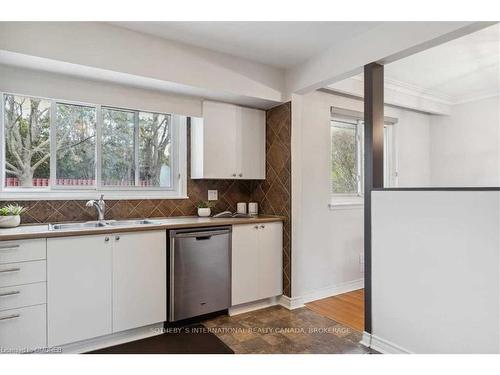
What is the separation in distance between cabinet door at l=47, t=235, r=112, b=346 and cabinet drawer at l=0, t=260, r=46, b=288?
5 cm

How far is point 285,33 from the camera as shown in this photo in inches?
97.4

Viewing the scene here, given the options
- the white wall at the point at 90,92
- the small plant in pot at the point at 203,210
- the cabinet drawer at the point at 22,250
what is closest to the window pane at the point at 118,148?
the white wall at the point at 90,92

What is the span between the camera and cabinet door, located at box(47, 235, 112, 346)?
2.07 meters

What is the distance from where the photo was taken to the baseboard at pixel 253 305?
2.92 meters

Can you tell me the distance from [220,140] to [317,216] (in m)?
1.31

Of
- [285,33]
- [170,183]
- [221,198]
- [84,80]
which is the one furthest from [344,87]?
[84,80]

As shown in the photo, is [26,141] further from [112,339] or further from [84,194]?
[112,339]

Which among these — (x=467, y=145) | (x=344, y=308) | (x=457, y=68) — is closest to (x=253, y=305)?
(x=344, y=308)

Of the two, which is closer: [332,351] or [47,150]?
[332,351]

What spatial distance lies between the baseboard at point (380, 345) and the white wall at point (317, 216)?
88 cm

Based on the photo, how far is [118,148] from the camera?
2988 millimetres

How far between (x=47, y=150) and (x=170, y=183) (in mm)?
1105
